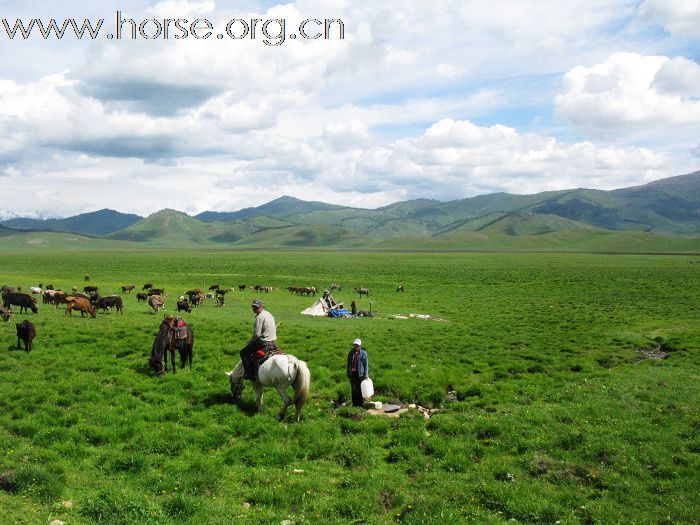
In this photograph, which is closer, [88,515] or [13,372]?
[88,515]

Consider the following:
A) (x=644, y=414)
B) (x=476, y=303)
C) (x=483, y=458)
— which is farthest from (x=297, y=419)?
(x=476, y=303)

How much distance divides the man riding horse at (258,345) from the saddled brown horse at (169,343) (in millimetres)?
4688

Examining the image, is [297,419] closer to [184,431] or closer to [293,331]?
[184,431]

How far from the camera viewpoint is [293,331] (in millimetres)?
27219

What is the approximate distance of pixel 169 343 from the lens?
17.0 m

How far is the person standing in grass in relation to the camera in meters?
14.4

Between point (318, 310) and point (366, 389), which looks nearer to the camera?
point (366, 389)

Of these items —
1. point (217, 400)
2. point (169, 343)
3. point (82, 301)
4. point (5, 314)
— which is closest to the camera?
point (217, 400)

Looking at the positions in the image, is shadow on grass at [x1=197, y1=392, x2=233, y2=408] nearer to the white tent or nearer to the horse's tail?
the horse's tail

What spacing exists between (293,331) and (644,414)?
18.0 metres

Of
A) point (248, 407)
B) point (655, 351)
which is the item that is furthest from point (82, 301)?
point (655, 351)

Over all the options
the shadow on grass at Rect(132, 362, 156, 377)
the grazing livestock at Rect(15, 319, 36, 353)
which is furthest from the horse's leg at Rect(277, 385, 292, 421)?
the grazing livestock at Rect(15, 319, 36, 353)

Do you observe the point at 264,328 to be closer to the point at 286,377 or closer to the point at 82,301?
the point at 286,377

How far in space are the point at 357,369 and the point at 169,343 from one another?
7.19 metres
